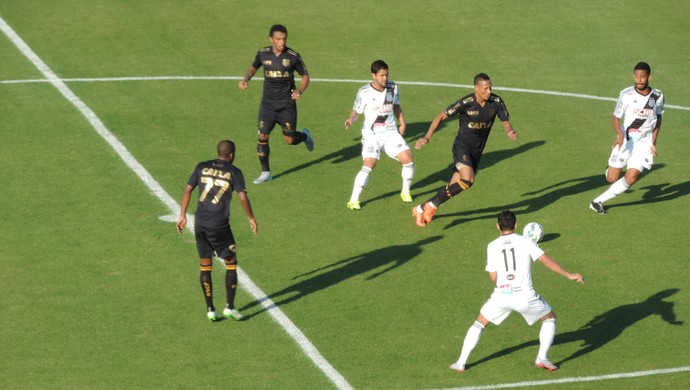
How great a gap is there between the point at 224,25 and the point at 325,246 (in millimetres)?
14164

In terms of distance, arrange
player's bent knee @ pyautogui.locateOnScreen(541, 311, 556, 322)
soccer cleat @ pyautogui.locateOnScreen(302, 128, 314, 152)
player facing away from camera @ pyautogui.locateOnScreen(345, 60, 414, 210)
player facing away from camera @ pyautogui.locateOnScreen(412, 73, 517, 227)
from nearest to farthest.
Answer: player's bent knee @ pyautogui.locateOnScreen(541, 311, 556, 322) < player facing away from camera @ pyautogui.locateOnScreen(412, 73, 517, 227) < player facing away from camera @ pyautogui.locateOnScreen(345, 60, 414, 210) < soccer cleat @ pyautogui.locateOnScreen(302, 128, 314, 152)

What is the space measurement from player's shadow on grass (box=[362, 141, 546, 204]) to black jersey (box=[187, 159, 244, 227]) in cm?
571

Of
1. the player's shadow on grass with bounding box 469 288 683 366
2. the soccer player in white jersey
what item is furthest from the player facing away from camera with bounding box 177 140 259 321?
the soccer player in white jersey

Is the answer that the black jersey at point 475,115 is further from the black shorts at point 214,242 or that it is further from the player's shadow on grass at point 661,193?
the black shorts at point 214,242

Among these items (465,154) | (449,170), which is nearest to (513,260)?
(465,154)

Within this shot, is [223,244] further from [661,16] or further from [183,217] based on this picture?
[661,16]

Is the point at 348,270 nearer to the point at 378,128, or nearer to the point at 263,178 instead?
the point at 378,128

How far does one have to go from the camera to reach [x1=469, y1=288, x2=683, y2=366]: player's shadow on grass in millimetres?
17172

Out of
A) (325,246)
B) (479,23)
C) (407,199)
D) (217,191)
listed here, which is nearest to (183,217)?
(217,191)

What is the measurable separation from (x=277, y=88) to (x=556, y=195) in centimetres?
541

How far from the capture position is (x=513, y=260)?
15.9m

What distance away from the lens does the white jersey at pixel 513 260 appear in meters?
15.9

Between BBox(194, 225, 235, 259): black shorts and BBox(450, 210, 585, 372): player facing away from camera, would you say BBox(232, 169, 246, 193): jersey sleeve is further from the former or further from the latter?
BBox(450, 210, 585, 372): player facing away from camera

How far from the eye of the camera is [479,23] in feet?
113
